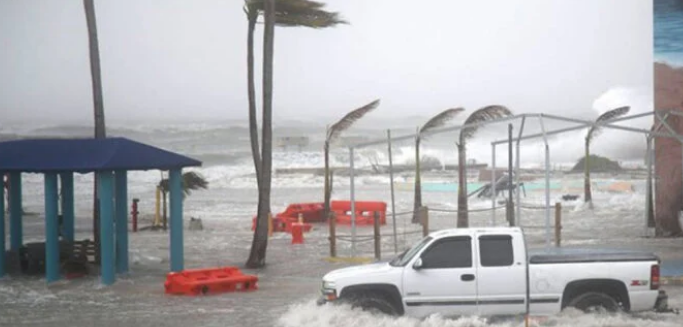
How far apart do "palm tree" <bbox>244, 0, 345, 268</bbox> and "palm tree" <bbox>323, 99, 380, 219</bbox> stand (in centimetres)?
943

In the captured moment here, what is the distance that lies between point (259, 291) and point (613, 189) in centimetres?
1820

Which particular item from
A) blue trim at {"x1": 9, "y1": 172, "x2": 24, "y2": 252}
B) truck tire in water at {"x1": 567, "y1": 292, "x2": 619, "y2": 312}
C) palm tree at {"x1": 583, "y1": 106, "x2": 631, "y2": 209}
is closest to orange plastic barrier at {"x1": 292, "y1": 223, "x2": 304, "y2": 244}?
blue trim at {"x1": 9, "y1": 172, "x2": 24, "y2": 252}

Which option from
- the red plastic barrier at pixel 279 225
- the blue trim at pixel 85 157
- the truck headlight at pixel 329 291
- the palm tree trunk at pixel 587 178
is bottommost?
the red plastic barrier at pixel 279 225

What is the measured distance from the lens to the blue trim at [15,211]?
73.4ft

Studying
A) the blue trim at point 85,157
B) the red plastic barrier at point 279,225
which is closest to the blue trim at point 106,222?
the blue trim at point 85,157

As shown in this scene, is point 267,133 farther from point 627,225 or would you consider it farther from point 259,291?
point 627,225

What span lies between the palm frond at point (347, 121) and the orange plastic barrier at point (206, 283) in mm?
15056

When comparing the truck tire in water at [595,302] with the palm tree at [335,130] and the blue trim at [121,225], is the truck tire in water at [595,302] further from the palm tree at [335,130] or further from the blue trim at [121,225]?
the palm tree at [335,130]

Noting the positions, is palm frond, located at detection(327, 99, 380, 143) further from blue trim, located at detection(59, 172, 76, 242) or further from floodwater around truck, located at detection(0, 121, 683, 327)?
blue trim, located at detection(59, 172, 76, 242)

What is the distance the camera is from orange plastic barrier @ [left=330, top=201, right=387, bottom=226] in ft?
107

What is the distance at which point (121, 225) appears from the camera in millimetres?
22000

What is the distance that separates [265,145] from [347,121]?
11.5 m

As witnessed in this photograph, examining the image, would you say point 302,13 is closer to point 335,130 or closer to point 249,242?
point 249,242

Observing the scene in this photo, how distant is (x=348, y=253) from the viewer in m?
24.8
